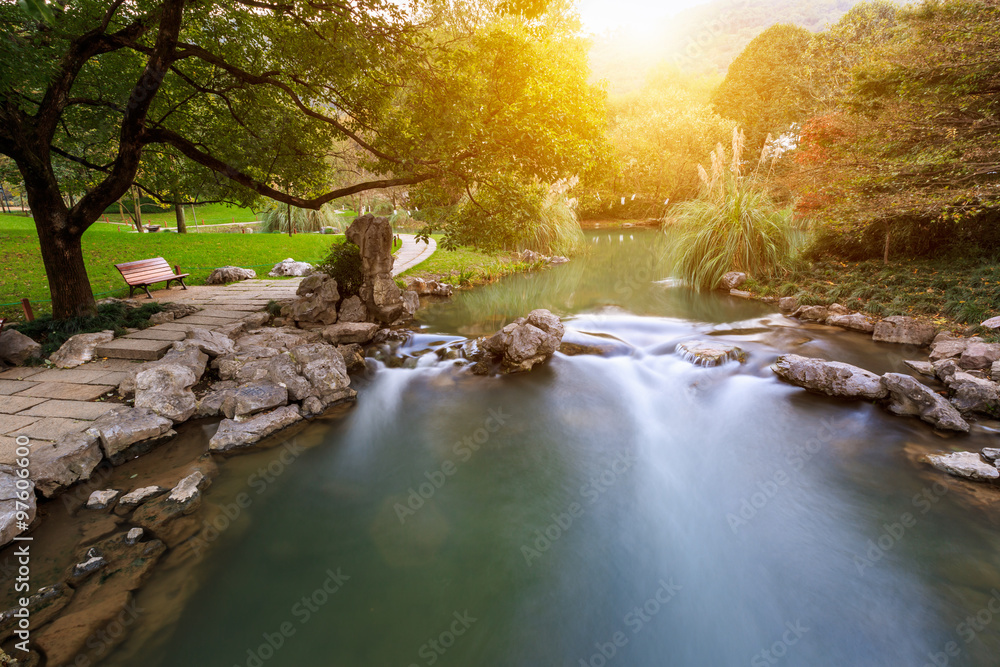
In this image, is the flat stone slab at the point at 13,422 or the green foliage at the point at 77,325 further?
the green foliage at the point at 77,325

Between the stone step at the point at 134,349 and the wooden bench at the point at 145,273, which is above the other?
the wooden bench at the point at 145,273

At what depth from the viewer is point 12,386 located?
4.95m

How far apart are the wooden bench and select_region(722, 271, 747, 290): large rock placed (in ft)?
44.5

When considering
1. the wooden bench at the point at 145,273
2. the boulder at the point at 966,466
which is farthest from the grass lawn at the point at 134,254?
the boulder at the point at 966,466

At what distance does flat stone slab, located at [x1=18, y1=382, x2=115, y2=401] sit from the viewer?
15.6 ft

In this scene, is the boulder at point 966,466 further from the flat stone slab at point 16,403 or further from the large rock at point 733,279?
the flat stone slab at point 16,403

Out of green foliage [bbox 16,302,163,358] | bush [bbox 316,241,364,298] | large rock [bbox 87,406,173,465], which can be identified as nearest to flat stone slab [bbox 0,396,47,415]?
large rock [bbox 87,406,173,465]

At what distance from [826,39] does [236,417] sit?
2633cm

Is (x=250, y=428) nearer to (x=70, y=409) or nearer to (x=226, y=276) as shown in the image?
(x=70, y=409)

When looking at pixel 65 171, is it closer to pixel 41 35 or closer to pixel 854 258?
pixel 41 35

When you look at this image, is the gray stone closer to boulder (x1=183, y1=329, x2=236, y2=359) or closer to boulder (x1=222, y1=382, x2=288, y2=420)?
boulder (x1=222, y1=382, x2=288, y2=420)

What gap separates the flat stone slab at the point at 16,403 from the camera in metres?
4.40

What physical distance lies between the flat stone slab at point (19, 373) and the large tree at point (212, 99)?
1259 millimetres

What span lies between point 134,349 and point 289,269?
7014 mm
